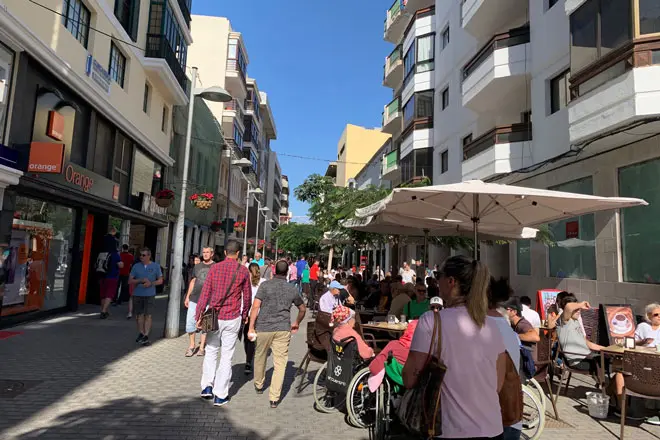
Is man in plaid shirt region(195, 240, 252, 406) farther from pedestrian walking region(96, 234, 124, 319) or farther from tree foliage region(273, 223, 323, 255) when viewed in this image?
tree foliage region(273, 223, 323, 255)

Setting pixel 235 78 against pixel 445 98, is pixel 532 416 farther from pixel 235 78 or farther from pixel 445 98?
pixel 235 78

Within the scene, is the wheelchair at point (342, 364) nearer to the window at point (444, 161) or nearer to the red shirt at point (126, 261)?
the red shirt at point (126, 261)

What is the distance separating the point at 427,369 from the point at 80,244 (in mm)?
13483

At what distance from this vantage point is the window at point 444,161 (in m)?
22.1

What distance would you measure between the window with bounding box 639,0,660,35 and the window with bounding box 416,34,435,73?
15864 mm

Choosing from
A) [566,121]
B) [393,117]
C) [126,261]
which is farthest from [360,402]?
[393,117]

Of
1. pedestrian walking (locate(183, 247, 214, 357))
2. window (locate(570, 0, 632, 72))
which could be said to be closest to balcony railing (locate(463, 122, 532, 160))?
window (locate(570, 0, 632, 72))

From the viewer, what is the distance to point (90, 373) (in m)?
6.70

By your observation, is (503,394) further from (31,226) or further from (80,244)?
(80,244)

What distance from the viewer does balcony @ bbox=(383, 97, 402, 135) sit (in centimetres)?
3053

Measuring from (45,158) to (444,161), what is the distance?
17578mm

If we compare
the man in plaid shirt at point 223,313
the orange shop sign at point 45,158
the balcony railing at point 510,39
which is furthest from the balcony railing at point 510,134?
the orange shop sign at point 45,158

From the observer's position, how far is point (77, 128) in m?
12.8

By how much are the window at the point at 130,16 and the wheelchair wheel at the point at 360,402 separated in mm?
15123
